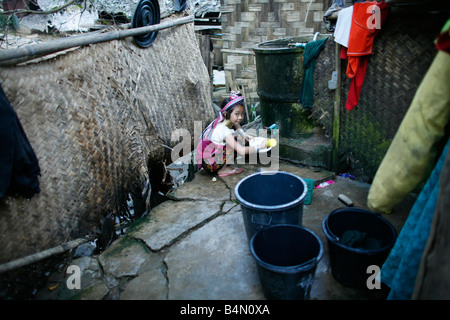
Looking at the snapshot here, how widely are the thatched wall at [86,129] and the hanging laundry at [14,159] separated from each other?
0.15 meters

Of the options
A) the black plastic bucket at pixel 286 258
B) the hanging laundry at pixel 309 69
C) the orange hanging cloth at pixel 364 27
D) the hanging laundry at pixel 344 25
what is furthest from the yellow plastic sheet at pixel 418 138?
the hanging laundry at pixel 309 69

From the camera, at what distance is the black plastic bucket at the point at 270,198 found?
7.78ft

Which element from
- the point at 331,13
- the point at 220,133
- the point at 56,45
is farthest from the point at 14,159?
the point at 331,13

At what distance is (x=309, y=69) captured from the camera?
4219 millimetres

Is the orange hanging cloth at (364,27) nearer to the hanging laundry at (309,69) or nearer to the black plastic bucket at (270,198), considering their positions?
the hanging laundry at (309,69)

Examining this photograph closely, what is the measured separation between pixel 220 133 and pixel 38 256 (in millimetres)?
2339

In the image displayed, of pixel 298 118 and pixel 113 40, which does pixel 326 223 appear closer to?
pixel 298 118

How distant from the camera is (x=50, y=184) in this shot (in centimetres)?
269

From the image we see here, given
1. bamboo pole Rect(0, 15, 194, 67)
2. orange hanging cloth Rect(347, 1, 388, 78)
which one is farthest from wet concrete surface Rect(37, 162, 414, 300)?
bamboo pole Rect(0, 15, 194, 67)

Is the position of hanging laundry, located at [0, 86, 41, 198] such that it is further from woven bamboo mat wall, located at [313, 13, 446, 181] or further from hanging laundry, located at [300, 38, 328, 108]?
hanging laundry, located at [300, 38, 328, 108]

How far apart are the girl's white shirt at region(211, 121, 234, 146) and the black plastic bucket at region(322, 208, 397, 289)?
186cm

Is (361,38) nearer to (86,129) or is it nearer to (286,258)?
(286,258)

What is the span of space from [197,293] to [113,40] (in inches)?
118

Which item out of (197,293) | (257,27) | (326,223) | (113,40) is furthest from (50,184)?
(257,27)
